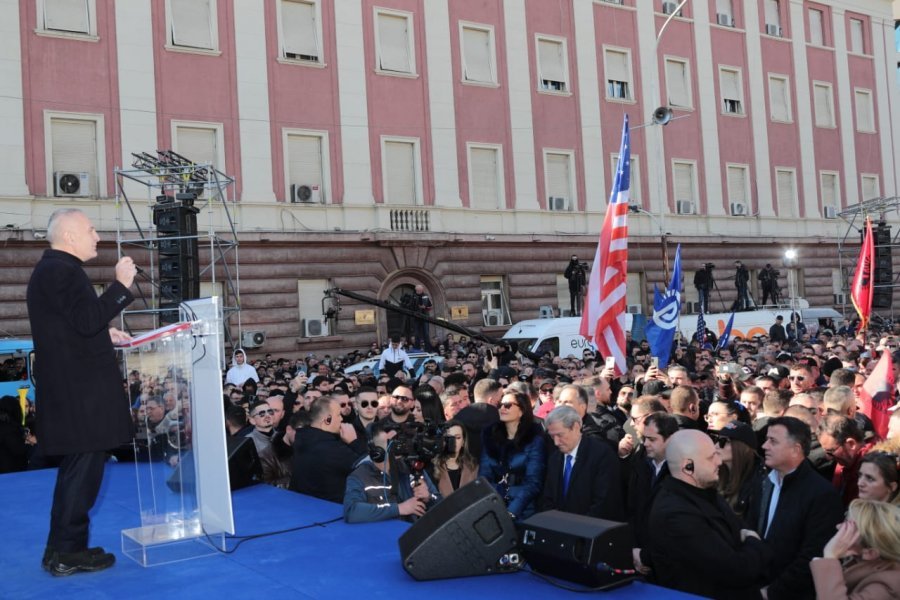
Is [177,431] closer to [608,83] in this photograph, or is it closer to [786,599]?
[786,599]

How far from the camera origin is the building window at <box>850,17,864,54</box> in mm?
38125

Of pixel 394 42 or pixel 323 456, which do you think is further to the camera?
pixel 394 42

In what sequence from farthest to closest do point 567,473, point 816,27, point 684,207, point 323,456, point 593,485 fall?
point 816,27 → point 684,207 → point 323,456 → point 567,473 → point 593,485

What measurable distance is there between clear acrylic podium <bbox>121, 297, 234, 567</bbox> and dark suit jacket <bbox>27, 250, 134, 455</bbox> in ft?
1.13

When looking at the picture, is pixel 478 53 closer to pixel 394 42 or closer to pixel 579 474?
pixel 394 42

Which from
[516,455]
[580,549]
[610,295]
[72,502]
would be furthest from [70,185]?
[580,549]

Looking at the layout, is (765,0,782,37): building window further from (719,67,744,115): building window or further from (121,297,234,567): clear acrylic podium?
(121,297,234,567): clear acrylic podium

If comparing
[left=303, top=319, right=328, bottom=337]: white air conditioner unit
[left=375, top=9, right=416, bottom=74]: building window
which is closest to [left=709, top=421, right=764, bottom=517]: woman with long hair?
[left=303, top=319, right=328, bottom=337]: white air conditioner unit

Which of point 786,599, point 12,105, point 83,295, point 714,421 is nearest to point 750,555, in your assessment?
point 786,599

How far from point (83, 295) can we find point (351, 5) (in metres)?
22.3

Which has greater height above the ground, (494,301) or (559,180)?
(559,180)

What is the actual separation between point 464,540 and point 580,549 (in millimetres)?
634

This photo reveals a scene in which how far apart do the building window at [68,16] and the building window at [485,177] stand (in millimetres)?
11064

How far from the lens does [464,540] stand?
465 centimetres
